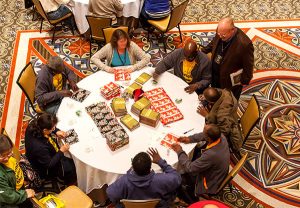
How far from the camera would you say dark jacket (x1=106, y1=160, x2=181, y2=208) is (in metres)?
3.76

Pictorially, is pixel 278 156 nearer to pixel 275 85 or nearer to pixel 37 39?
pixel 275 85

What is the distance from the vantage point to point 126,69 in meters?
5.41

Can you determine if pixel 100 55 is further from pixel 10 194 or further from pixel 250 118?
pixel 10 194

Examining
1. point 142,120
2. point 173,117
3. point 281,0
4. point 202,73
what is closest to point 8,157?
point 142,120

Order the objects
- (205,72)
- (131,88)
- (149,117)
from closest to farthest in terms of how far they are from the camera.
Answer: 1. (149,117)
2. (131,88)
3. (205,72)

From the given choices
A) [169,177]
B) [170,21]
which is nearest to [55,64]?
[169,177]

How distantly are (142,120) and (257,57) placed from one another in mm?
3480

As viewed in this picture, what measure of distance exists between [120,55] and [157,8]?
1747mm

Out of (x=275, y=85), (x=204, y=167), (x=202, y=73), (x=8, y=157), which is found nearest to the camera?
(x=8, y=157)

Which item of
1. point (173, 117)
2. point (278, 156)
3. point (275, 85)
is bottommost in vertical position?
point (278, 156)

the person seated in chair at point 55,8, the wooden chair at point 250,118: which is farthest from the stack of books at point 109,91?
the person seated in chair at point 55,8

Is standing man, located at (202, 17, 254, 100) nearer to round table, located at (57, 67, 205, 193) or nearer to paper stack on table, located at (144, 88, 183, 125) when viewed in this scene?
round table, located at (57, 67, 205, 193)

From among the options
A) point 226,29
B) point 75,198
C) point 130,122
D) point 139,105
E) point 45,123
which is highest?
point 226,29

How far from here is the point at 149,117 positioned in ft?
15.0
